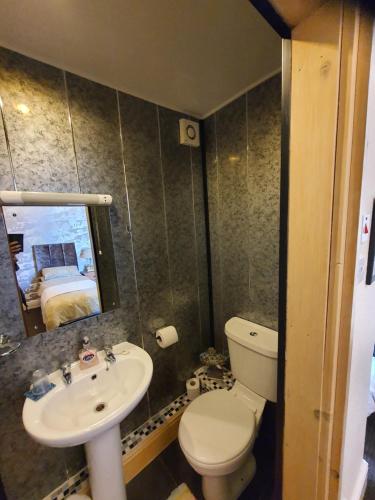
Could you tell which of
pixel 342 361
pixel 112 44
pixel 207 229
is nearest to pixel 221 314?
pixel 207 229

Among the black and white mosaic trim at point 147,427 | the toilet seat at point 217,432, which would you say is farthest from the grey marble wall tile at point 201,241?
the toilet seat at point 217,432

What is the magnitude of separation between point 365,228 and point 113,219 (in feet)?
3.79

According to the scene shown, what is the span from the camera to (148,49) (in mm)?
1003

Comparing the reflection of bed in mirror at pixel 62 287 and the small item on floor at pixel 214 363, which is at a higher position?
the reflection of bed in mirror at pixel 62 287

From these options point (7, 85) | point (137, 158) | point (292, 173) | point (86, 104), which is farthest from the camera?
point (137, 158)

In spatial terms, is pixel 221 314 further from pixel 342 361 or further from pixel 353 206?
pixel 353 206

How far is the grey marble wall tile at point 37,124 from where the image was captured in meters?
0.94

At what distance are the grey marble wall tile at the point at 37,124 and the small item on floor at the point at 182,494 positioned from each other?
1.79 m

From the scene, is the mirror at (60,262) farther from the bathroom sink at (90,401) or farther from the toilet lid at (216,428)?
the toilet lid at (216,428)

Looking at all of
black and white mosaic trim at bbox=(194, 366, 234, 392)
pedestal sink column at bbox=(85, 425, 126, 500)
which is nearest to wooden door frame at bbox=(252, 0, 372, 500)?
pedestal sink column at bbox=(85, 425, 126, 500)

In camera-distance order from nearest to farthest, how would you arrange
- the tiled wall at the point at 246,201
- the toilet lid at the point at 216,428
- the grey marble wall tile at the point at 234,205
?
1. the toilet lid at the point at 216,428
2. the tiled wall at the point at 246,201
3. the grey marble wall tile at the point at 234,205

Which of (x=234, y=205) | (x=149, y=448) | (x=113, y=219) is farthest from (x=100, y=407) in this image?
(x=234, y=205)

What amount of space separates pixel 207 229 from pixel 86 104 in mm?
1104

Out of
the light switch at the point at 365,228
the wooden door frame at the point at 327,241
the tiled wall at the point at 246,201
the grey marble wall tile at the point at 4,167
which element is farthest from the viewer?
the tiled wall at the point at 246,201
